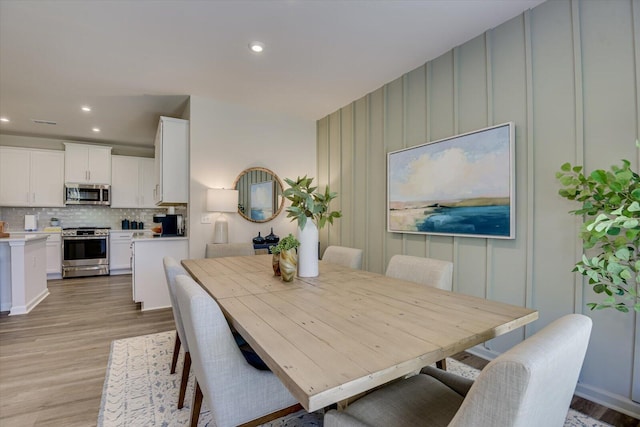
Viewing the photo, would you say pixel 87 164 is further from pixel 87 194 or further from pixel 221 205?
pixel 221 205

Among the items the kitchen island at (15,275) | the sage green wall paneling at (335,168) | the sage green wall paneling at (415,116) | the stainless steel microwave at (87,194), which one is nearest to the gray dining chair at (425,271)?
the sage green wall paneling at (415,116)

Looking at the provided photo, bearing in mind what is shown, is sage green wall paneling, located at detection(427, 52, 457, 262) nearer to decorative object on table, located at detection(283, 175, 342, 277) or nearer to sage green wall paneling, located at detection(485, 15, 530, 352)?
sage green wall paneling, located at detection(485, 15, 530, 352)

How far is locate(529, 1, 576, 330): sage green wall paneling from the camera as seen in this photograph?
6.65 ft

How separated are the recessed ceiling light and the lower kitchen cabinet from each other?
245 centimetres

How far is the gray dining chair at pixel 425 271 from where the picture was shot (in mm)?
1863

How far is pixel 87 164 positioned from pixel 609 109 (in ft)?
24.3

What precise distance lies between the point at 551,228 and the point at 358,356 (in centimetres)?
196

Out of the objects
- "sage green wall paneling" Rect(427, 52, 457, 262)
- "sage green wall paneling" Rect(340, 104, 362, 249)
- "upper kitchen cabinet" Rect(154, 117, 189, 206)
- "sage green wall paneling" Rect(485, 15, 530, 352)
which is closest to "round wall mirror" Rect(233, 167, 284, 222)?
"upper kitchen cabinet" Rect(154, 117, 189, 206)

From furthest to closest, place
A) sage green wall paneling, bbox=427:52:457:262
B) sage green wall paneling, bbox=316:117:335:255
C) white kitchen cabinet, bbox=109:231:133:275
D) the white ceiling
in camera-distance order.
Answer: white kitchen cabinet, bbox=109:231:133:275 → sage green wall paneling, bbox=316:117:335:255 → sage green wall paneling, bbox=427:52:457:262 → the white ceiling

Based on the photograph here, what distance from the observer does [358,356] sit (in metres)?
0.88

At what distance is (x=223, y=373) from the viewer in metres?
1.15

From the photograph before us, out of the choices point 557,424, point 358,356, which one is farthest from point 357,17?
point 557,424

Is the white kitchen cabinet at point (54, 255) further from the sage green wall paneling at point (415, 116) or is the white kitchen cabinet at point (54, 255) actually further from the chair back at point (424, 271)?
the chair back at point (424, 271)

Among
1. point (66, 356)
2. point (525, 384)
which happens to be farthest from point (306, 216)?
point (66, 356)
